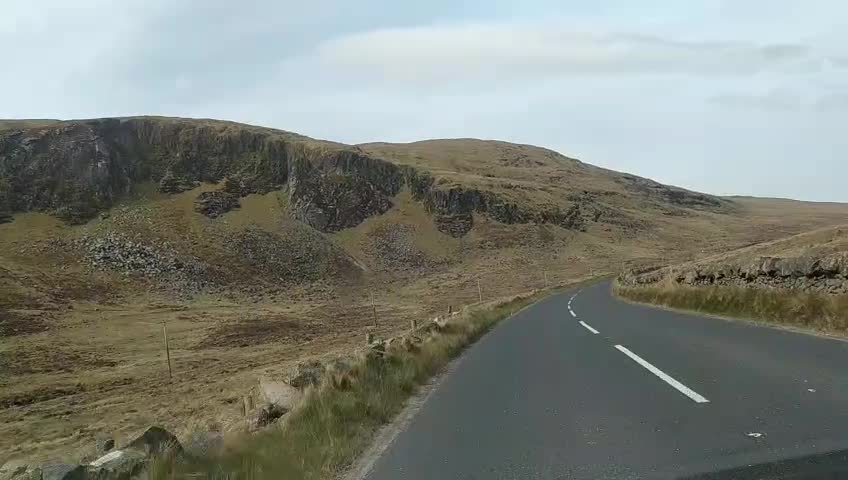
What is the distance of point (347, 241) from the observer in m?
81.7

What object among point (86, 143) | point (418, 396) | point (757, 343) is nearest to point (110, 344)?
point (418, 396)

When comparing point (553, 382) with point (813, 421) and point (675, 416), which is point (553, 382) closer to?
point (675, 416)

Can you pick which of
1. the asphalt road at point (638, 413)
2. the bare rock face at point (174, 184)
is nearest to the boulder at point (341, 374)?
the asphalt road at point (638, 413)

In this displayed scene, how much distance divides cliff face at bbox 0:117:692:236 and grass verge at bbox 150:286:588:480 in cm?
6356

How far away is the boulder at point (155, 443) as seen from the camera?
A: 6.21 meters

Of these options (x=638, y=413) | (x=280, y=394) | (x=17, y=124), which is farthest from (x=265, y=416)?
(x=17, y=124)

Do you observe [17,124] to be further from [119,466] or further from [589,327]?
[119,466]

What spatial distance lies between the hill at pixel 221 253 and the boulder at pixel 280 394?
0.90 metres

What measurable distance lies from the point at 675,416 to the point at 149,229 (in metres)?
64.7

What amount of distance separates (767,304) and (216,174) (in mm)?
77012

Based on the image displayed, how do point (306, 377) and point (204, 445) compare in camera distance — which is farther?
point (306, 377)

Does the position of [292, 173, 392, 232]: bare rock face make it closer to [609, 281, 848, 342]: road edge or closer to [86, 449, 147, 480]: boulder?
[609, 281, 848, 342]: road edge

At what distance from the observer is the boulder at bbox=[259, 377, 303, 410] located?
973 centimetres

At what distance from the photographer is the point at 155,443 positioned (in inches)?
261
